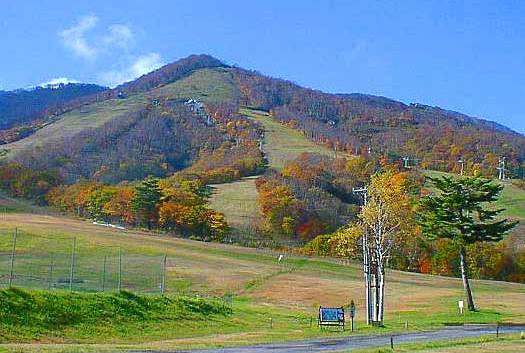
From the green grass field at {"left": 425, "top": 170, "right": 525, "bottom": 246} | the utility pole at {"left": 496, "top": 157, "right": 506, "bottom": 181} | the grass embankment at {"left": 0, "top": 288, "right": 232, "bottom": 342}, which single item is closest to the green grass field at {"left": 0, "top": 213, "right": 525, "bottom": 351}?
the grass embankment at {"left": 0, "top": 288, "right": 232, "bottom": 342}

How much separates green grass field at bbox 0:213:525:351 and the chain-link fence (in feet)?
0.90

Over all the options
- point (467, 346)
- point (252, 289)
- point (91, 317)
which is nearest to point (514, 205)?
point (252, 289)

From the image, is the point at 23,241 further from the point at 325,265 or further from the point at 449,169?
the point at 449,169

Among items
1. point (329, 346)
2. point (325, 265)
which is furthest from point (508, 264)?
point (329, 346)

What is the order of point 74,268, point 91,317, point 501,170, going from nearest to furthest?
1. point 91,317
2. point 74,268
3. point 501,170

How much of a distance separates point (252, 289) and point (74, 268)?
18.3 meters

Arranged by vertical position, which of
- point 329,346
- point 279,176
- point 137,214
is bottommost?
point 329,346

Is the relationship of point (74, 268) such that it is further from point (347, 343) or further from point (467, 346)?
point (467, 346)

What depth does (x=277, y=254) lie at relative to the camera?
101 meters

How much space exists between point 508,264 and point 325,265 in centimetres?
3459

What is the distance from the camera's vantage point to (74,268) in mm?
55750

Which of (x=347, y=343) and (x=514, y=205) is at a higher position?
(x=514, y=205)

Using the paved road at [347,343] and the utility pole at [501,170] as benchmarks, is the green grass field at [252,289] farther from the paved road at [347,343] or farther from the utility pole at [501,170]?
the utility pole at [501,170]

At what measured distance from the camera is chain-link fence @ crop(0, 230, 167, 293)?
151ft
